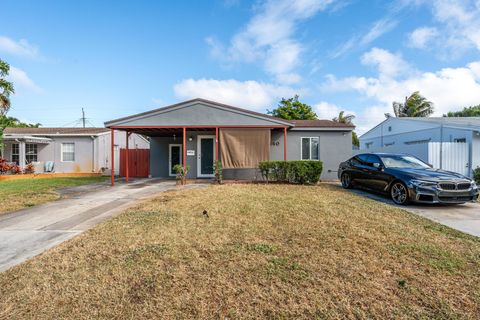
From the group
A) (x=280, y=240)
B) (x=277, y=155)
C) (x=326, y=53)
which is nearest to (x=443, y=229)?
(x=280, y=240)

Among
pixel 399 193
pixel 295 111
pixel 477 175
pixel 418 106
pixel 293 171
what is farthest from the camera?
pixel 295 111

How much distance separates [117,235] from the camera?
4.18m

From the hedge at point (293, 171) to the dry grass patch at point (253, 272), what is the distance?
5.37 m

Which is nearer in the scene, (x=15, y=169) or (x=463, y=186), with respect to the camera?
(x=463, y=186)

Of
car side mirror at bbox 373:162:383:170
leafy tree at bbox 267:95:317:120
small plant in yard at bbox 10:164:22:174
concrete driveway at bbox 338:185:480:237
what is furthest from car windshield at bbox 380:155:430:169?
leafy tree at bbox 267:95:317:120

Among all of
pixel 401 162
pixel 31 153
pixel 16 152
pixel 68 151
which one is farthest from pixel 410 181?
pixel 16 152

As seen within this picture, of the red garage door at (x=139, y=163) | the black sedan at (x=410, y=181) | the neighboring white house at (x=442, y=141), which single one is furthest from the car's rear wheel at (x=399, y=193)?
the red garage door at (x=139, y=163)

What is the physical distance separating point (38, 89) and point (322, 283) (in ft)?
82.5

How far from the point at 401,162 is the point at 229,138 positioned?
6.93 meters

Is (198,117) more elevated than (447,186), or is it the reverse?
(198,117)

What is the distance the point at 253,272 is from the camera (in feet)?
9.50

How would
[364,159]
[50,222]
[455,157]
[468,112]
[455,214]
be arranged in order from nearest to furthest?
[50,222]
[455,214]
[364,159]
[455,157]
[468,112]

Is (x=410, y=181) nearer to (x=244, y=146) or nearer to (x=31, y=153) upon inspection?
(x=244, y=146)

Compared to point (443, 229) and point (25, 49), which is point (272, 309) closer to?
point (443, 229)
